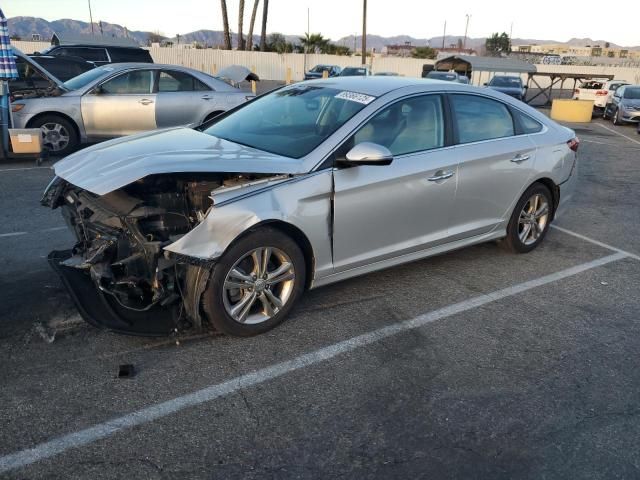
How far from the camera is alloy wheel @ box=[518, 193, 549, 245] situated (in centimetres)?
552

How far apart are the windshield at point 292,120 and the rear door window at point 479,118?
90 centimetres

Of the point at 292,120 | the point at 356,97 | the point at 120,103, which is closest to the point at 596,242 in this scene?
the point at 356,97

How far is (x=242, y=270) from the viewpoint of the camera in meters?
3.65

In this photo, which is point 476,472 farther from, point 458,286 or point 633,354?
point 458,286

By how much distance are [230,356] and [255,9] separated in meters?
42.9

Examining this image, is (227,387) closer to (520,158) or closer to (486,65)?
(520,158)

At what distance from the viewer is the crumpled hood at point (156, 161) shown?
133 inches

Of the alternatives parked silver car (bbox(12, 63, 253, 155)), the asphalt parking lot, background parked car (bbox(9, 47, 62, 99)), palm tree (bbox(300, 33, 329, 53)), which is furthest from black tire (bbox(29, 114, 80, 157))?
palm tree (bbox(300, 33, 329, 53))

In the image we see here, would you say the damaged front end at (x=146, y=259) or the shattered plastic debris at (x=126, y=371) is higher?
the damaged front end at (x=146, y=259)

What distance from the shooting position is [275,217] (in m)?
3.59

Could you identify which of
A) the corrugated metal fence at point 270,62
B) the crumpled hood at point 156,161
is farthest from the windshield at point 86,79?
the corrugated metal fence at point 270,62

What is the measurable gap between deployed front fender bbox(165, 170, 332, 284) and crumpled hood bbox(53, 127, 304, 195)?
146mm

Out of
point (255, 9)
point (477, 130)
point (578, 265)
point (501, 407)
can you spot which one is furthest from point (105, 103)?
point (255, 9)

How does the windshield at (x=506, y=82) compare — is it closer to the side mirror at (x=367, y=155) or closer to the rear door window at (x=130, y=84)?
the rear door window at (x=130, y=84)
